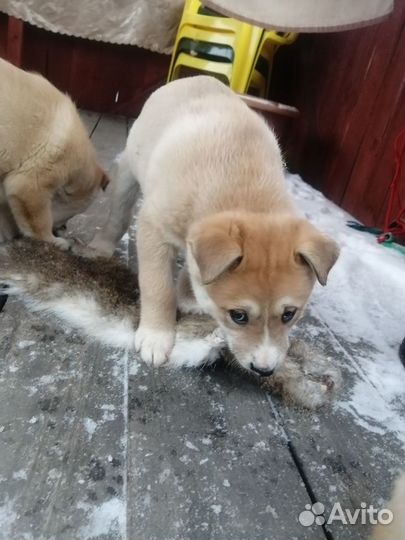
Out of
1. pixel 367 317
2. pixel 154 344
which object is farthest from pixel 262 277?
pixel 367 317

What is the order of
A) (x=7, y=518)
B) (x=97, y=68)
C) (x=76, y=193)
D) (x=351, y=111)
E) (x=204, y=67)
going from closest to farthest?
Answer: (x=7, y=518) < (x=76, y=193) < (x=351, y=111) < (x=204, y=67) < (x=97, y=68)

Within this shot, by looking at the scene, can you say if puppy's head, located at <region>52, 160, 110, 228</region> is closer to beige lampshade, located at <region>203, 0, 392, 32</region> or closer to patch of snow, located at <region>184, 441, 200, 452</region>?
beige lampshade, located at <region>203, 0, 392, 32</region>

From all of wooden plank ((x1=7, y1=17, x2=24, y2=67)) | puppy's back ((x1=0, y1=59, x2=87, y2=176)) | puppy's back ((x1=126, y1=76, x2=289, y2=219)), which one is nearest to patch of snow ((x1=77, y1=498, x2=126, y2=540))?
puppy's back ((x1=126, y1=76, x2=289, y2=219))

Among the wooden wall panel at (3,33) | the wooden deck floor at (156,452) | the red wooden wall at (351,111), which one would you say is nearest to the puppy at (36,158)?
the wooden deck floor at (156,452)

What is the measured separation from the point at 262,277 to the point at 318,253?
0.18m

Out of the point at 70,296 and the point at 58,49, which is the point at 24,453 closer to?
the point at 70,296

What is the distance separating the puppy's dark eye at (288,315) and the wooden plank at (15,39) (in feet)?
15.1

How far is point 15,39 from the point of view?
16.9ft

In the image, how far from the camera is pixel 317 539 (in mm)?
1244

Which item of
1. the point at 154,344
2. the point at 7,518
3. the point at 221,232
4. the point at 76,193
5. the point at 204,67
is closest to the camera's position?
the point at 7,518

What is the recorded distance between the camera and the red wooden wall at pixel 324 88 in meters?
3.65

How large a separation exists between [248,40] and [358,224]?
73.0 inches

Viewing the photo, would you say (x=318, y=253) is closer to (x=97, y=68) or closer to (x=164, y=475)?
(x=164, y=475)

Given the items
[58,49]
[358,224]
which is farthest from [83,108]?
[358,224]
